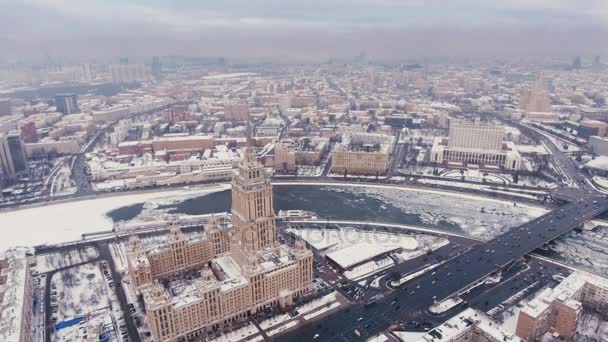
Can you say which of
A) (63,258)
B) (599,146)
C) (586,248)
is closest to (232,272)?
(63,258)

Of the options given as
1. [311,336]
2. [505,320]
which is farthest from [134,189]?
[505,320]

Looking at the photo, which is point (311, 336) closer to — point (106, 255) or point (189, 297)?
point (189, 297)

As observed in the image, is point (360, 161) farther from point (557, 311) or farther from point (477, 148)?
point (557, 311)

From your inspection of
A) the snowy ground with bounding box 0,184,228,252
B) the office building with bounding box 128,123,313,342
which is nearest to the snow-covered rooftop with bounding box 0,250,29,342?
the office building with bounding box 128,123,313,342

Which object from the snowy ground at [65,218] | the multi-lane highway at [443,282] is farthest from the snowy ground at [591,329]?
the snowy ground at [65,218]

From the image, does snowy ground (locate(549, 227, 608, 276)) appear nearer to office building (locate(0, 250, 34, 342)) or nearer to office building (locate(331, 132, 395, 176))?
office building (locate(331, 132, 395, 176))

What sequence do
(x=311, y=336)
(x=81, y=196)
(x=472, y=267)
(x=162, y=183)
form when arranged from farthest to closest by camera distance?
1. (x=162, y=183)
2. (x=81, y=196)
3. (x=472, y=267)
4. (x=311, y=336)

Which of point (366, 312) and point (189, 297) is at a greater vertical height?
point (189, 297)
